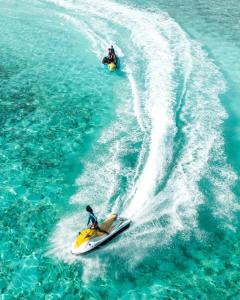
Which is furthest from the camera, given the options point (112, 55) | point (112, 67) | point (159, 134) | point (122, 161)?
point (112, 55)

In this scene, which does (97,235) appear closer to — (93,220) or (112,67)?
(93,220)

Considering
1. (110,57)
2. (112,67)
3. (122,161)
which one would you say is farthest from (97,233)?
(110,57)

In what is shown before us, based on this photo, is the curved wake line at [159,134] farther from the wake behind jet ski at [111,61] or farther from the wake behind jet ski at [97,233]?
the wake behind jet ski at [111,61]

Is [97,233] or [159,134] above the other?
[159,134]

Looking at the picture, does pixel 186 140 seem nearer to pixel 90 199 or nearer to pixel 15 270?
pixel 90 199

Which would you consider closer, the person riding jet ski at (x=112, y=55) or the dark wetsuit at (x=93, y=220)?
the dark wetsuit at (x=93, y=220)

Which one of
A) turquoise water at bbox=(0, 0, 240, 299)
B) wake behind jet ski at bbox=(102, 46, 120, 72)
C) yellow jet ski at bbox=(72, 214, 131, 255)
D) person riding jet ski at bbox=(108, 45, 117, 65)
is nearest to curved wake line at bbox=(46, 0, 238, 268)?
turquoise water at bbox=(0, 0, 240, 299)

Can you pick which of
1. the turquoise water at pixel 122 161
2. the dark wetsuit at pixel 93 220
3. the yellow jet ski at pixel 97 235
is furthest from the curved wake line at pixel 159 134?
the dark wetsuit at pixel 93 220
